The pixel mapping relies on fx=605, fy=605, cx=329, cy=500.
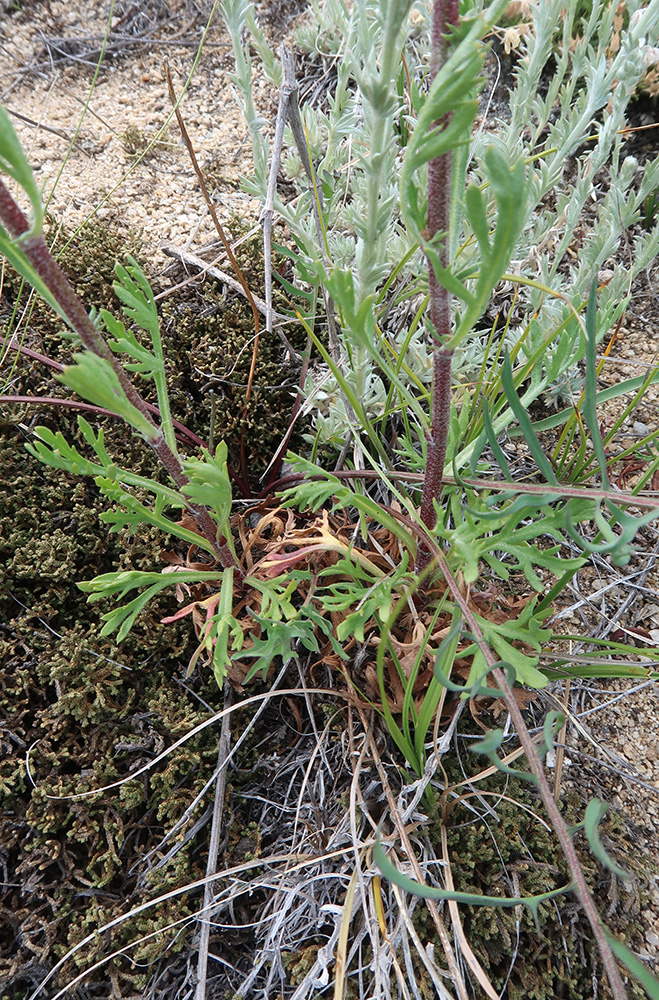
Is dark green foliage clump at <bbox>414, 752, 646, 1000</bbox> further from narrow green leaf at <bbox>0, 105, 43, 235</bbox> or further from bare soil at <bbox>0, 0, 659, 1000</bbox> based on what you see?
narrow green leaf at <bbox>0, 105, 43, 235</bbox>

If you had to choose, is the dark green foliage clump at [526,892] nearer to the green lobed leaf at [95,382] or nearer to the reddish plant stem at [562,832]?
the reddish plant stem at [562,832]

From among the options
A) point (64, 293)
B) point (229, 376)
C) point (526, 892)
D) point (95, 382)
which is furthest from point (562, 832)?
point (229, 376)

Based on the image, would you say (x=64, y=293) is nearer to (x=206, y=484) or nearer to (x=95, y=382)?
(x=95, y=382)

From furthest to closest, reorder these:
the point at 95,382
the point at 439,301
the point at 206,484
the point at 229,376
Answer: the point at 229,376 → the point at 206,484 → the point at 439,301 → the point at 95,382

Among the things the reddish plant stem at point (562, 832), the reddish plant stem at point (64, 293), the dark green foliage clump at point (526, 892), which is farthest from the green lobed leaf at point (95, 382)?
the dark green foliage clump at point (526, 892)

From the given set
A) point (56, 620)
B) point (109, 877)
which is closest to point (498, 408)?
point (56, 620)

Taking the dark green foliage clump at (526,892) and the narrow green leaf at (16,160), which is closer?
the narrow green leaf at (16,160)

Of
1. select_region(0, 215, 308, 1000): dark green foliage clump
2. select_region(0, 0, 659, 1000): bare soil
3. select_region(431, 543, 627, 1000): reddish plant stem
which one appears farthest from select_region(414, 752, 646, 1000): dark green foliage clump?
select_region(0, 215, 308, 1000): dark green foliage clump

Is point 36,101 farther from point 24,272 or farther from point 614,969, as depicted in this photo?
point 614,969
